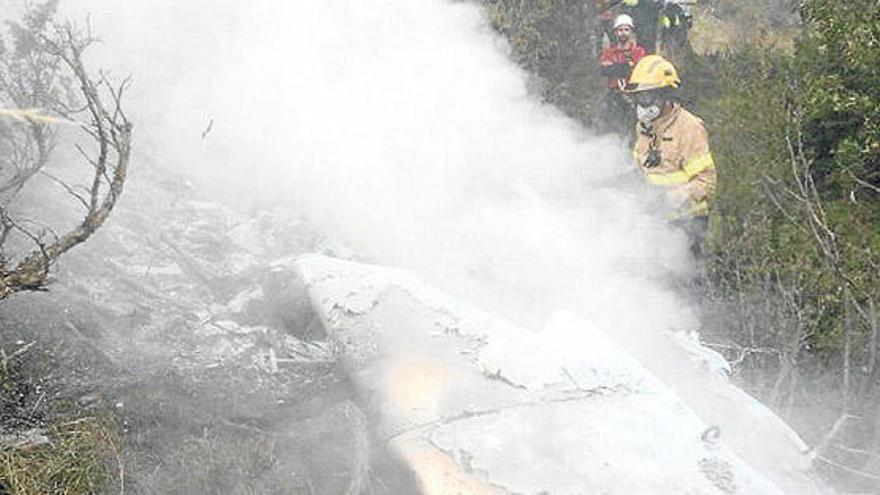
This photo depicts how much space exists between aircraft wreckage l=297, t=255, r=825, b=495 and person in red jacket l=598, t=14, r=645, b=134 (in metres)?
4.23

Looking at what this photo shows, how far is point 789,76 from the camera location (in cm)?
800

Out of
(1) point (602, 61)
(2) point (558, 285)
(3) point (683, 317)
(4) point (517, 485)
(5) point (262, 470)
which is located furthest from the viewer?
(1) point (602, 61)

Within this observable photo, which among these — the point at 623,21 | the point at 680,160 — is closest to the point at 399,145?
the point at 680,160

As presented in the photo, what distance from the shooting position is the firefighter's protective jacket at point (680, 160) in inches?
249

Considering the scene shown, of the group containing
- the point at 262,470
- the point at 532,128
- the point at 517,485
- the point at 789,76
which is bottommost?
the point at 262,470

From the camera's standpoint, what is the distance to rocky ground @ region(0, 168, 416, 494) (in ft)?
12.7

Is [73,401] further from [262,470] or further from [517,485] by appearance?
[517,485]

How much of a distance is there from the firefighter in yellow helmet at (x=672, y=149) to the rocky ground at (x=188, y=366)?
2489 millimetres

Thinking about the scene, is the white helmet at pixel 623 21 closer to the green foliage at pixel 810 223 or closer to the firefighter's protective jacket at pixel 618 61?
the firefighter's protective jacket at pixel 618 61

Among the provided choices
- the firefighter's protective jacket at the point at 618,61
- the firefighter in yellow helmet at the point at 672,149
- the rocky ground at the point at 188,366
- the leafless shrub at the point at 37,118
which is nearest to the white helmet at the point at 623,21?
the firefighter's protective jacket at the point at 618,61

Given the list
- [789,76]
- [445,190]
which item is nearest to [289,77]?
[445,190]

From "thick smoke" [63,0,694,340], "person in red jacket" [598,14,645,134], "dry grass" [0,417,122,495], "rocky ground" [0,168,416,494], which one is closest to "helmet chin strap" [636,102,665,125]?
"thick smoke" [63,0,694,340]

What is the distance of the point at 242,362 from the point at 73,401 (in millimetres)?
864

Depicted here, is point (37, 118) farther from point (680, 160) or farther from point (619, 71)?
point (619, 71)
